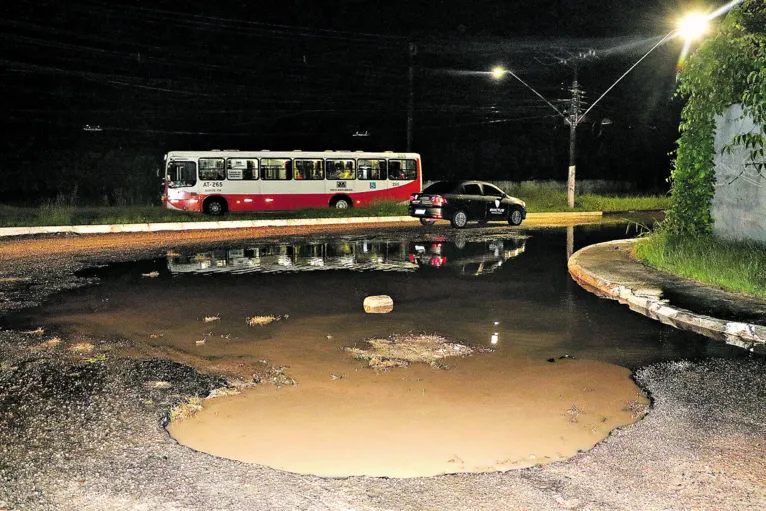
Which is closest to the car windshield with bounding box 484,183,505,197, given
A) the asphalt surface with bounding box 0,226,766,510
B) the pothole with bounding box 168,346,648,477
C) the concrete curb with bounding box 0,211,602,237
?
the concrete curb with bounding box 0,211,602,237

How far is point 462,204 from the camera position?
27453 millimetres

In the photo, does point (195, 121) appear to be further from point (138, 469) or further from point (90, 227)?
point (138, 469)

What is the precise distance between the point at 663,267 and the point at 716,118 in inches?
156

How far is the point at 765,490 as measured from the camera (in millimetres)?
4469

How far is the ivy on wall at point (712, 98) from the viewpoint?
12.1 metres

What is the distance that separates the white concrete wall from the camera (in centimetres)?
1469

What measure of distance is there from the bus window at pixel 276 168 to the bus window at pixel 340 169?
75.8 inches

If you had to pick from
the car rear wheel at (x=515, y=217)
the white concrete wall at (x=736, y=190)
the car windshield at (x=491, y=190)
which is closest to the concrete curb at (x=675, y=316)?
the white concrete wall at (x=736, y=190)

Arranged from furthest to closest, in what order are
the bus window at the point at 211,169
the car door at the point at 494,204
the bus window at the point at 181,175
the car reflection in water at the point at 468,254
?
the bus window at the point at 211,169 < the bus window at the point at 181,175 < the car door at the point at 494,204 < the car reflection in water at the point at 468,254

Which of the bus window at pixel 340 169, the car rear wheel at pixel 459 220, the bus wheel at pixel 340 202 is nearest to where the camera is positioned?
the car rear wheel at pixel 459 220

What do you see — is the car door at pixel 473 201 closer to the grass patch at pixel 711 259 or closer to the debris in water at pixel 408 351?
the grass patch at pixel 711 259

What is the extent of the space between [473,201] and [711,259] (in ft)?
48.9

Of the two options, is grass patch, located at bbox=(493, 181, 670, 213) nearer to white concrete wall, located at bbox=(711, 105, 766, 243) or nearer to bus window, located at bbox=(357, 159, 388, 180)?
bus window, located at bbox=(357, 159, 388, 180)

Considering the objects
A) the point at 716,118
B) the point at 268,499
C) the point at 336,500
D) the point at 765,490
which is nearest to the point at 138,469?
the point at 268,499
